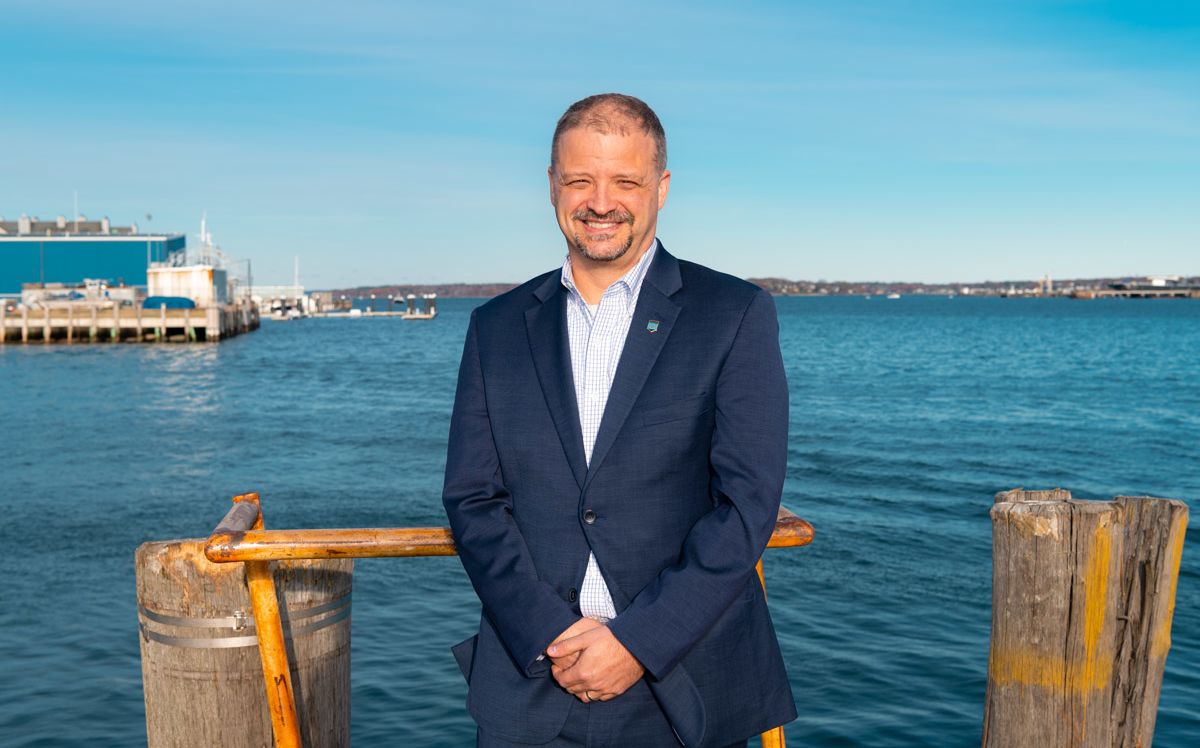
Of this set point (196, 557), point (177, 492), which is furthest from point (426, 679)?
point (177, 492)

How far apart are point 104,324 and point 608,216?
68.3 m

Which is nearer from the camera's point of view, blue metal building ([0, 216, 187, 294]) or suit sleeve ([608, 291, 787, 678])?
suit sleeve ([608, 291, 787, 678])

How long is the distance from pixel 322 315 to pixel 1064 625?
14991 centimetres

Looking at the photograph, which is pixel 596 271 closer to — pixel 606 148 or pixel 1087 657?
pixel 606 148

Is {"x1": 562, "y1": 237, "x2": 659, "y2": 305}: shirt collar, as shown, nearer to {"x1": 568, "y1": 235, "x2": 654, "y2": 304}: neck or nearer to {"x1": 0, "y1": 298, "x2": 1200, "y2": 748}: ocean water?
{"x1": 568, "y1": 235, "x2": 654, "y2": 304}: neck

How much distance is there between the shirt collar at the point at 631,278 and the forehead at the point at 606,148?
26 centimetres

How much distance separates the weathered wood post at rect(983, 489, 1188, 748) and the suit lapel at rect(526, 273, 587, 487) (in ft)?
3.91

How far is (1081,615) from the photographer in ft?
9.61

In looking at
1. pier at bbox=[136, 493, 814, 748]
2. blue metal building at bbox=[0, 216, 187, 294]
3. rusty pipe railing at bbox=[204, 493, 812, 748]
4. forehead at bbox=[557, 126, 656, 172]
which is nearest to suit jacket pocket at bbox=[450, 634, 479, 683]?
rusty pipe railing at bbox=[204, 493, 812, 748]

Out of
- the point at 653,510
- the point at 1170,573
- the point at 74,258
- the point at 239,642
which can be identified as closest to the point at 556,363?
the point at 653,510

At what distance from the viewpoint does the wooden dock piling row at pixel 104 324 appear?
63.3 meters

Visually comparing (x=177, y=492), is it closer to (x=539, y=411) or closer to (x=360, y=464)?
(x=360, y=464)

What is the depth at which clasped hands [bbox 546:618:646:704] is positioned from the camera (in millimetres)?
2557

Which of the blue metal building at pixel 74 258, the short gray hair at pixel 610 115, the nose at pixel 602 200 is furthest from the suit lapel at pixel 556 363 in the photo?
the blue metal building at pixel 74 258
